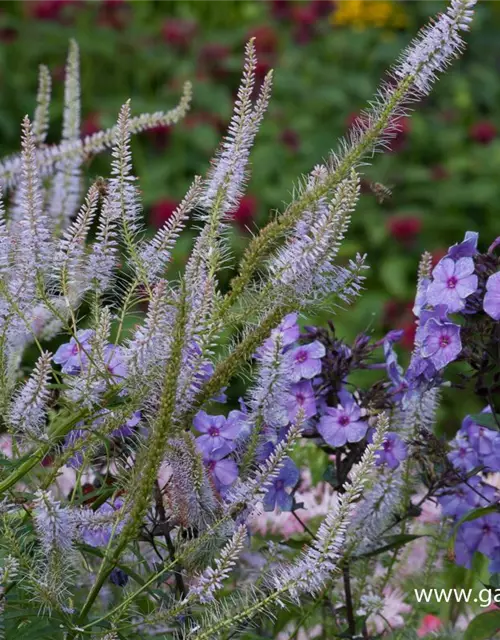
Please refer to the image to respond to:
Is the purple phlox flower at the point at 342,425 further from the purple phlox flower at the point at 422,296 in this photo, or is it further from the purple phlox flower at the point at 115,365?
the purple phlox flower at the point at 115,365

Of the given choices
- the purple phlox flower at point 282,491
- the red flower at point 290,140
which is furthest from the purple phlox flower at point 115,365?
the red flower at point 290,140

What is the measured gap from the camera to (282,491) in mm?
1949

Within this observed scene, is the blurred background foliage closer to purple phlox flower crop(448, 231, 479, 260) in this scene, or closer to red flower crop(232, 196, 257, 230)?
red flower crop(232, 196, 257, 230)

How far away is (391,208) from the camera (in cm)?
603

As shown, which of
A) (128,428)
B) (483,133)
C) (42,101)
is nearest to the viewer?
(128,428)

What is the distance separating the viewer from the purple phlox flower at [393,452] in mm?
1928

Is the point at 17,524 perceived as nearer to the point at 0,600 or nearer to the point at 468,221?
the point at 0,600

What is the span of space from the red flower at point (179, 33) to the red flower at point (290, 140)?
0.95 m

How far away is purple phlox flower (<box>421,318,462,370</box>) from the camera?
1.78 meters

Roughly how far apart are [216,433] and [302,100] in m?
4.61

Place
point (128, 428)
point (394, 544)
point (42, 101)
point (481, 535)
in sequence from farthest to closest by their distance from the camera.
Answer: point (42, 101)
point (481, 535)
point (394, 544)
point (128, 428)

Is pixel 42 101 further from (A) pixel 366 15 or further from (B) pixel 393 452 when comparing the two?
(A) pixel 366 15

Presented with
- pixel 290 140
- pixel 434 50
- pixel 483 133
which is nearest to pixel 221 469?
pixel 434 50

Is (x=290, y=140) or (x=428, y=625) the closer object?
(x=428, y=625)
